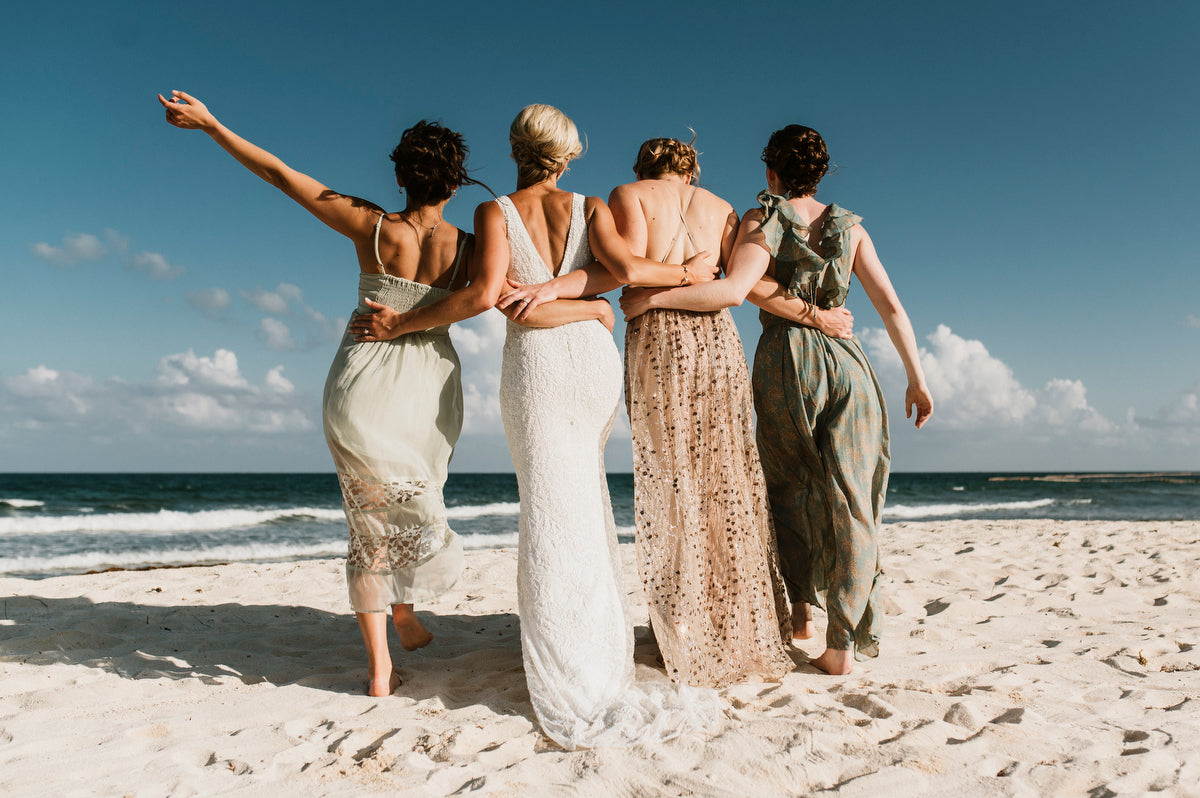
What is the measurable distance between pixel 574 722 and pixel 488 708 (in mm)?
431

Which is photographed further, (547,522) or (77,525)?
(77,525)

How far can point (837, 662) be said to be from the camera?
319 centimetres

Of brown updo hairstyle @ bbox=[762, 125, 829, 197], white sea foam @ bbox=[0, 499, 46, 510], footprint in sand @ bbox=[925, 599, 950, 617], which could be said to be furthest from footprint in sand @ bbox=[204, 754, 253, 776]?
white sea foam @ bbox=[0, 499, 46, 510]

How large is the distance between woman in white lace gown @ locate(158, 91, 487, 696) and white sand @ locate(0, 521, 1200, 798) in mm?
478

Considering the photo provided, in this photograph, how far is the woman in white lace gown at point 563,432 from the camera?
2.69 meters

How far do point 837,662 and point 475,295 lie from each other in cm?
223

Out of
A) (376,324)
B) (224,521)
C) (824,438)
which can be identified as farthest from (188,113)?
(224,521)

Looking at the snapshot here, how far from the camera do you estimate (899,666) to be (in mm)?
3328

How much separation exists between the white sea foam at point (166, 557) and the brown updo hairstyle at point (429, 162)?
26.8 feet

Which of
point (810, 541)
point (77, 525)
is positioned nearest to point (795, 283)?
point (810, 541)

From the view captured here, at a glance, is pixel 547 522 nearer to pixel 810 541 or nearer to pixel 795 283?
pixel 810 541

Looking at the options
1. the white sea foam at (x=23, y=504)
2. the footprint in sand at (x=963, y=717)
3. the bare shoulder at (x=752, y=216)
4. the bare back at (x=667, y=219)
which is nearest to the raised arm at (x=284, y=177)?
the bare back at (x=667, y=219)

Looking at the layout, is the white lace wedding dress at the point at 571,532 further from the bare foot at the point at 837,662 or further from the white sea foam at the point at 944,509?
the white sea foam at the point at 944,509

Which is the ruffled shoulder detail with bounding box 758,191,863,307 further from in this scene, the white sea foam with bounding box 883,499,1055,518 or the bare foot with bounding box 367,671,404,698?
the white sea foam with bounding box 883,499,1055,518
